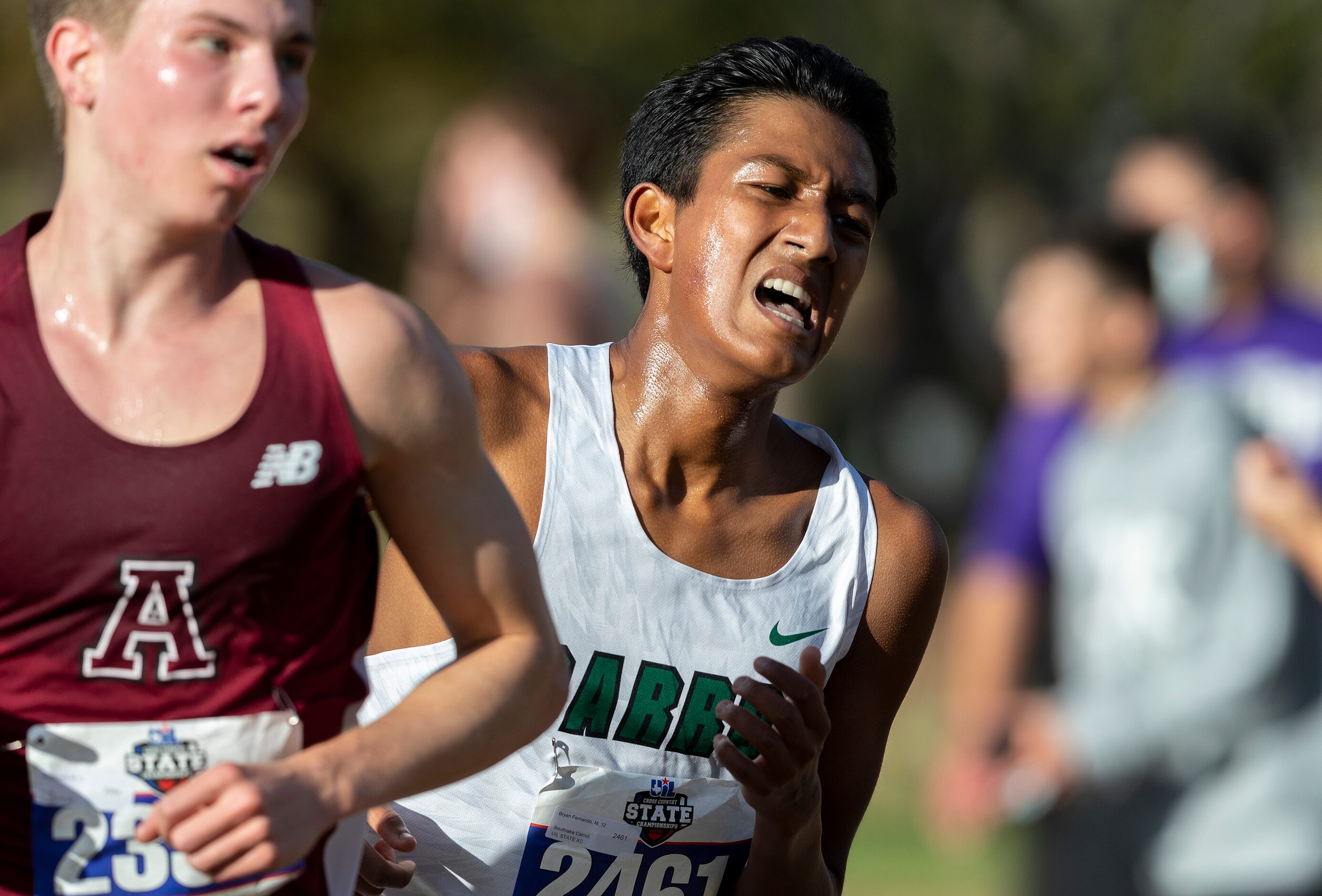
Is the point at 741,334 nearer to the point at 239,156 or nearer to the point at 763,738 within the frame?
the point at 763,738

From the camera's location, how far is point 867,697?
10.3ft

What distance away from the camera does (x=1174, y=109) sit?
11.6 m

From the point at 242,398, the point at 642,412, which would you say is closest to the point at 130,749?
the point at 242,398

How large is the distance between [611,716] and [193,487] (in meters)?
1.13

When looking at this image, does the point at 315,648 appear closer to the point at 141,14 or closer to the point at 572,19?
the point at 141,14

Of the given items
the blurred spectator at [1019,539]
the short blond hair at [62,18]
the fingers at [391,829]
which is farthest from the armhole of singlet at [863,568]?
the blurred spectator at [1019,539]

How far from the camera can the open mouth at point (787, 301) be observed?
2.93 meters

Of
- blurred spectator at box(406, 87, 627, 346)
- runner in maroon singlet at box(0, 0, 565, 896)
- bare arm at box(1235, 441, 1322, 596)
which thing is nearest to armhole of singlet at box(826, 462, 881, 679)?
runner in maroon singlet at box(0, 0, 565, 896)

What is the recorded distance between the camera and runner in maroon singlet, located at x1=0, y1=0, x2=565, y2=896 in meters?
1.87

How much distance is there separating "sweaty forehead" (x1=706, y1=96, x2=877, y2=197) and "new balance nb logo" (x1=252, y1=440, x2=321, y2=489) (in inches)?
51.3

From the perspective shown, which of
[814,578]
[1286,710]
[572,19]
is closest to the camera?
[814,578]

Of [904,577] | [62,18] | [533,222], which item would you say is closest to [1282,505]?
[533,222]

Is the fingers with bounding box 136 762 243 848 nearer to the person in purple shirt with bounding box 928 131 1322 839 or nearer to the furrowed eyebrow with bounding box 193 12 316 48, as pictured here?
the furrowed eyebrow with bounding box 193 12 316 48

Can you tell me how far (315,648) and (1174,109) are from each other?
10524 mm
